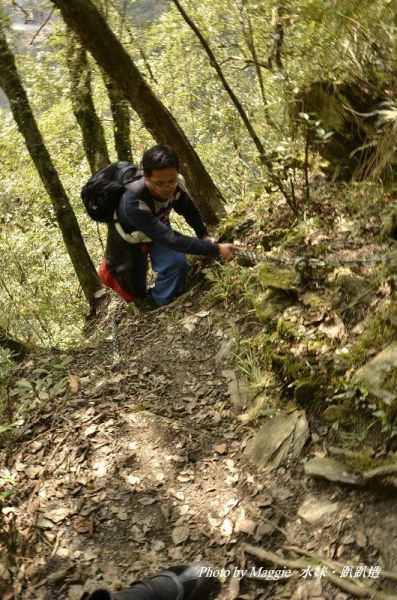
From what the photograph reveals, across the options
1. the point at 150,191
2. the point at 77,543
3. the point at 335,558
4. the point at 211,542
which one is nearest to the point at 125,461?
the point at 77,543

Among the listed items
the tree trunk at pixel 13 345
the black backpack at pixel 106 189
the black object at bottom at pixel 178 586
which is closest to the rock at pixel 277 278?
the black backpack at pixel 106 189

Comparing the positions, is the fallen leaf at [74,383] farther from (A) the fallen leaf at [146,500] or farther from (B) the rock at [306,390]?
(B) the rock at [306,390]

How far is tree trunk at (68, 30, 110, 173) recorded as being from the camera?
7.05m

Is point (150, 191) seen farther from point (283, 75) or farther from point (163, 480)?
point (163, 480)

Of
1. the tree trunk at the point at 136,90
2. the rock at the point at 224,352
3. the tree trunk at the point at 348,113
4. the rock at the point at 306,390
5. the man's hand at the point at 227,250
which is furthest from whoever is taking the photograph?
the tree trunk at the point at 136,90

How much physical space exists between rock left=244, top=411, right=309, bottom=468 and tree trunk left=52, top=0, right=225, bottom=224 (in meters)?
3.25

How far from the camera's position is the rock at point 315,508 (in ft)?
9.46

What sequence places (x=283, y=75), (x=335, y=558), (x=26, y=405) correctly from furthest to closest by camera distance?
(x=283, y=75)
(x=26, y=405)
(x=335, y=558)

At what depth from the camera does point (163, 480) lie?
3590mm

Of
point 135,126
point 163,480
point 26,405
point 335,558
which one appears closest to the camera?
point 335,558

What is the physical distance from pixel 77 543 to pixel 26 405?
5.35 feet

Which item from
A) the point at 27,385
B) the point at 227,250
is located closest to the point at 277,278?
the point at 227,250

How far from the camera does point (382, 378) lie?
119 inches

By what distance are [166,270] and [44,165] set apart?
3029 millimetres
